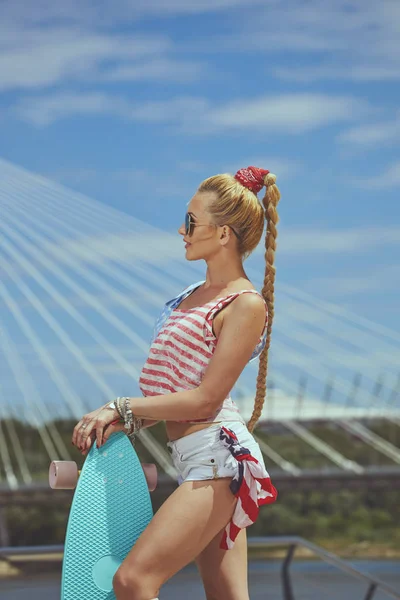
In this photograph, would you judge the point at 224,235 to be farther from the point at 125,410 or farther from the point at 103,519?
the point at 103,519

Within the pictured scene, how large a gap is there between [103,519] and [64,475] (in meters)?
0.14

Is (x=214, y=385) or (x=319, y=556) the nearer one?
(x=214, y=385)

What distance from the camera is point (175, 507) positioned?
6.88 feet

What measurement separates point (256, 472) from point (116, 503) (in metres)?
0.34

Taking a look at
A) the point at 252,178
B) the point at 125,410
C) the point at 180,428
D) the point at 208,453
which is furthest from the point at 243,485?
the point at 252,178

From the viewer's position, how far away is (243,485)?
2.17 meters

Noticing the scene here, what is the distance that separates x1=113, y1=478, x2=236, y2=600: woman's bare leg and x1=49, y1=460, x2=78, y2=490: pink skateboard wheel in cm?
23

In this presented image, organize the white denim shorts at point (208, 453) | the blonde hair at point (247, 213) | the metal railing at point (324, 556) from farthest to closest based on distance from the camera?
1. the metal railing at point (324, 556)
2. the blonde hair at point (247, 213)
3. the white denim shorts at point (208, 453)

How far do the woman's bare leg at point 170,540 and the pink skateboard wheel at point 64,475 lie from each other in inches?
9.1

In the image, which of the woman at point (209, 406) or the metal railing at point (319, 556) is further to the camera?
the metal railing at point (319, 556)

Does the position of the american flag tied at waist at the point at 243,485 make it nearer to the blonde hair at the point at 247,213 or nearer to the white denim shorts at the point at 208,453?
the white denim shorts at the point at 208,453

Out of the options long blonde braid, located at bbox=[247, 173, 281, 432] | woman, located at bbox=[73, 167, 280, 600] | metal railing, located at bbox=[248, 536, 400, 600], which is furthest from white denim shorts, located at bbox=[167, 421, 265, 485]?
metal railing, located at bbox=[248, 536, 400, 600]

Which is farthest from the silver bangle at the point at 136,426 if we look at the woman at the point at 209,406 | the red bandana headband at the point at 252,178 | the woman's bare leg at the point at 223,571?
the red bandana headband at the point at 252,178

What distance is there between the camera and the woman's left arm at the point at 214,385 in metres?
2.15
